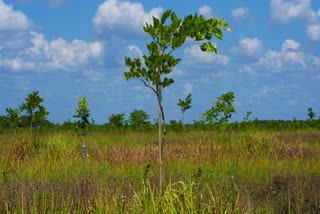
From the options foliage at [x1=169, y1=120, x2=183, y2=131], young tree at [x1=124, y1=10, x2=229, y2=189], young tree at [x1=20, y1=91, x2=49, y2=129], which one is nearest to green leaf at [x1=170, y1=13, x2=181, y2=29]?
young tree at [x1=124, y1=10, x2=229, y2=189]

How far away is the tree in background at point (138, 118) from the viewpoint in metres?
31.1

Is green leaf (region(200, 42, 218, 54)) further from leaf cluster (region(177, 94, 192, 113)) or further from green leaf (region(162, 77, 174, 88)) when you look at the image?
leaf cluster (region(177, 94, 192, 113))

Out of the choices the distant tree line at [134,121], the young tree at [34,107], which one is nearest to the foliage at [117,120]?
Result: the distant tree line at [134,121]

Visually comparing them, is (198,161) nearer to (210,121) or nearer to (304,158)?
(304,158)

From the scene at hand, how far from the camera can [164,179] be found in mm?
8625

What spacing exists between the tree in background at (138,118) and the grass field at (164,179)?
16121mm

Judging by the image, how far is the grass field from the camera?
5875mm

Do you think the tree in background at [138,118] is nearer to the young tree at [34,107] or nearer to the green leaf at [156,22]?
the young tree at [34,107]

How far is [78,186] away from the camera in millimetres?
7363

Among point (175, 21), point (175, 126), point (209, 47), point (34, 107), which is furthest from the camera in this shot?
point (175, 126)

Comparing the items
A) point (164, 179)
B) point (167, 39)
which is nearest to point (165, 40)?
point (167, 39)

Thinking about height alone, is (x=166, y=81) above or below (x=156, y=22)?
below

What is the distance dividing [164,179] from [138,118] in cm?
2294

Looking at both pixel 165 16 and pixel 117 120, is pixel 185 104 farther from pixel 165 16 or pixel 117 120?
pixel 165 16
